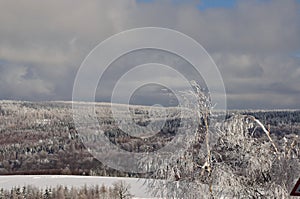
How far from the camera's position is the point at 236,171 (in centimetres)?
882

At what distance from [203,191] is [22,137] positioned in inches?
5447

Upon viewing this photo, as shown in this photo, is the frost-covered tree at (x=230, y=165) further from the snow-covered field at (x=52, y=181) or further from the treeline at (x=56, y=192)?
the snow-covered field at (x=52, y=181)

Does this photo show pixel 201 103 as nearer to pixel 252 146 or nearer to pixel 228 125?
pixel 228 125

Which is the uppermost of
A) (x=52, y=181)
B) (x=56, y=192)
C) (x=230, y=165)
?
(x=230, y=165)

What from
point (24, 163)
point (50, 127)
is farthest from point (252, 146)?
point (50, 127)

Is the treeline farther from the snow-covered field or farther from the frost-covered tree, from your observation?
the frost-covered tree

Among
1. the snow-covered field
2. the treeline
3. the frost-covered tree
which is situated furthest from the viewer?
the snow-covered field

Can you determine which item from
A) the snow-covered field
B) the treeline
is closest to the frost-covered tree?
the treeline

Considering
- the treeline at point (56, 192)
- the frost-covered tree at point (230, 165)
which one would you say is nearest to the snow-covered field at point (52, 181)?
the treeline at point (56, 192)

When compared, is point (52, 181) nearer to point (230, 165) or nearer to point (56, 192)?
point (56, 192)

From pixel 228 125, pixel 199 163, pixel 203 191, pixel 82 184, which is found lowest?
pixel 82 184

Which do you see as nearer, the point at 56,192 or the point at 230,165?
the point at 230,165

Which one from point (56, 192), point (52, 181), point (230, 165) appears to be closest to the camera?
point (230, 165)

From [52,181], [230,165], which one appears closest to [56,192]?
[52,181]
